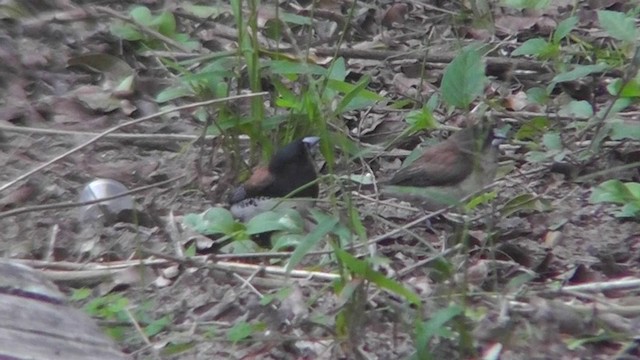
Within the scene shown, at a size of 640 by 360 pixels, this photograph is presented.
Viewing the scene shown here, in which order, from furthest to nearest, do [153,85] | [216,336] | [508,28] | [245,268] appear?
[508,28]
[153,85]
[245,268]
[216,336]

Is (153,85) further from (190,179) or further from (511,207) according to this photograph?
(511,207)

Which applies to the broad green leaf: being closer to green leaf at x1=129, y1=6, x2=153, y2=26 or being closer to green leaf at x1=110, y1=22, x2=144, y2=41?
green leaf at x1=129, y1=6, x2=153, y2=26

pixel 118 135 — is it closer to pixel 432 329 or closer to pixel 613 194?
pixel 613 194

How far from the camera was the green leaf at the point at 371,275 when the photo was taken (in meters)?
3.09

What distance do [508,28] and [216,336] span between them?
142 inches

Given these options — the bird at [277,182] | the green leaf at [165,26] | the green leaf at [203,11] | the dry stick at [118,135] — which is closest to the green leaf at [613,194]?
the bird at [277,182]

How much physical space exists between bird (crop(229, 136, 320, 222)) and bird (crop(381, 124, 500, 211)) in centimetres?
34

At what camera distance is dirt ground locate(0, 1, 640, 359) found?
331 centimetres

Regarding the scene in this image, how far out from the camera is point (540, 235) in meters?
4.51

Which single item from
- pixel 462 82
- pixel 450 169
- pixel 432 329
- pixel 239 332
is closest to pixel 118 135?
pixel 450 169

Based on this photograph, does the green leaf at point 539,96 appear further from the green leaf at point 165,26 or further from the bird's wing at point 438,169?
the green leaf at point 165,26

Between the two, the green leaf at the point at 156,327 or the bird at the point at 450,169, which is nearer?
the green leaf at the point at 156,327

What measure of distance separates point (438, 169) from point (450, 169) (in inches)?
2.2

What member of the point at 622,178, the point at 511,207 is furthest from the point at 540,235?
the point at 622,178
